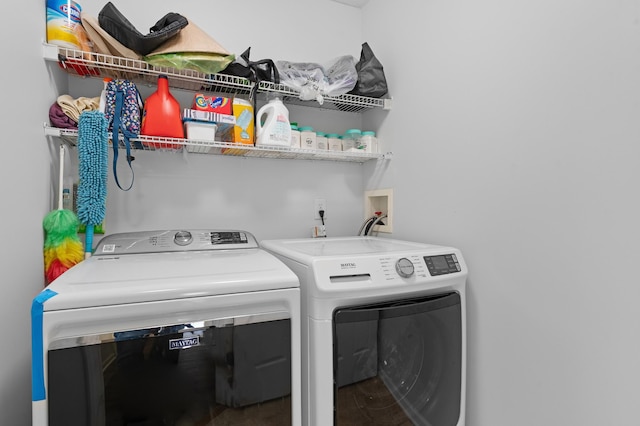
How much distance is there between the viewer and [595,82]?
1.02m

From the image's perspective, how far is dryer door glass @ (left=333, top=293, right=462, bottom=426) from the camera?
1.12 meters

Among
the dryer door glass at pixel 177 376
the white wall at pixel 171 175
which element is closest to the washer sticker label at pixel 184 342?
the dryer door glass at pixel 177 376

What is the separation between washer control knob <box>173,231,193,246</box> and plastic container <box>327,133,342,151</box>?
0.96 metres

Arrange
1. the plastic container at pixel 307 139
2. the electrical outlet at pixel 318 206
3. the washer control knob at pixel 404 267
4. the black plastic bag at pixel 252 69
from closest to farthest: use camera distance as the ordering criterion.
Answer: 1. the washer control knob at pixel 404 267
2. the black plastic bag at pixel 252 69
3. the plastic container at pixel 307 139
4. the electrical outlet at pixel 318 206

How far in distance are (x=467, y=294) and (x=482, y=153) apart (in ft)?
2.11

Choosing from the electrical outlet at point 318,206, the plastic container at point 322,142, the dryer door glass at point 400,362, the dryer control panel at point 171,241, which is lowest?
the dryer door glass at point 400,362

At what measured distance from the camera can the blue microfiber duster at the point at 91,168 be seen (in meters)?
1.31

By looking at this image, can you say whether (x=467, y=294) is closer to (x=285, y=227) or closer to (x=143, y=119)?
(x=285, y=227)

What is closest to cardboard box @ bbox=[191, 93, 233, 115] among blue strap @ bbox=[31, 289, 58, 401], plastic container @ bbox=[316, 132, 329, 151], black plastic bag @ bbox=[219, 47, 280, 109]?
black plastic bag @ bbox=[219, 47, 280, 109]

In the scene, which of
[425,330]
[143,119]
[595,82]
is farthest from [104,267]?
[595,82]

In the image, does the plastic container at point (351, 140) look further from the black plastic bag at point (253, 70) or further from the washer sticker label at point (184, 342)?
the washer sticker label at point (184, 342)

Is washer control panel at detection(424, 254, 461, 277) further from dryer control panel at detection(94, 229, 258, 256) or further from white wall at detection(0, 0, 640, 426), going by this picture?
dryer control panel at detection(94, 229, 258, 256)

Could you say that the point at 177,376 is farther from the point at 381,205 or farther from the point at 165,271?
the point at 381,205

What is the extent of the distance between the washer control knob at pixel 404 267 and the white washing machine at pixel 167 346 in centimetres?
41
